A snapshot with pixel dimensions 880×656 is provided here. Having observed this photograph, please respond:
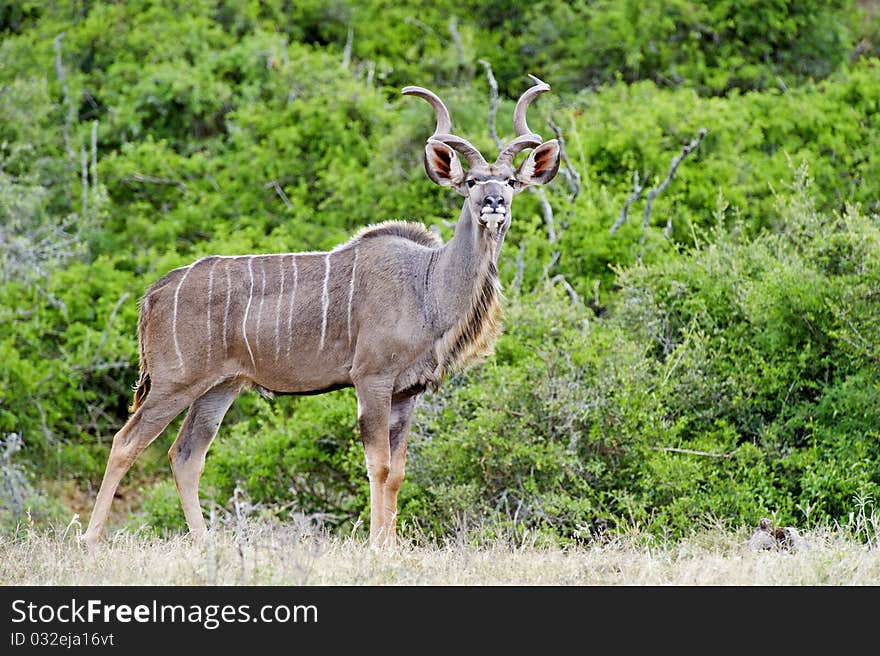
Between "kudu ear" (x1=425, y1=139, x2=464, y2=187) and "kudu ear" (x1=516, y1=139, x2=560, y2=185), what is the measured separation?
34 cm

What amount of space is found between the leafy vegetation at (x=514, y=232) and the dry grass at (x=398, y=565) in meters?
1.37

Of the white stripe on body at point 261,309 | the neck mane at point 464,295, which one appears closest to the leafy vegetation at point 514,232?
the neck mane at point 464,295

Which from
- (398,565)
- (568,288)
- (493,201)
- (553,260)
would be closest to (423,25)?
(553,260)

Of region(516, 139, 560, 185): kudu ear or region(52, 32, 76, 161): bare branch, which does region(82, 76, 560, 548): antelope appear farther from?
region(52, 32, 76, 161): bare branch

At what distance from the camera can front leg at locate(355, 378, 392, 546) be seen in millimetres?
7453

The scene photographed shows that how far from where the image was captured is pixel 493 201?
24.1 ft

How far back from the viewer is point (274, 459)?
10.8 meters

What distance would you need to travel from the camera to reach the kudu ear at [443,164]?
7.68 m

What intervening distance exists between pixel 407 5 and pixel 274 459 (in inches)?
364

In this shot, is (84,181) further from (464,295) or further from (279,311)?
(464,295)

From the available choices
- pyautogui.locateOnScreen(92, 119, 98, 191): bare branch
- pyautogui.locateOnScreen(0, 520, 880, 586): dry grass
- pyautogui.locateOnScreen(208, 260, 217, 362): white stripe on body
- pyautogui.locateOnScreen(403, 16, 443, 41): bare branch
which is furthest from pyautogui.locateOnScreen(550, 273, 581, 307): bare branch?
pyautogui.locateOnScreen(403, 16, 443, 41): bare branch

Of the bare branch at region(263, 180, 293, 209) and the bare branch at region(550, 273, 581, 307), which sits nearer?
the bare branch at region(550, 273, 581, 307)

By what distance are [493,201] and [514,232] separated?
19.2 ft

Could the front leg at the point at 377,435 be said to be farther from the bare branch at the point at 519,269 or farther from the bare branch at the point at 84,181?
the bare branch at the point at 84,181
